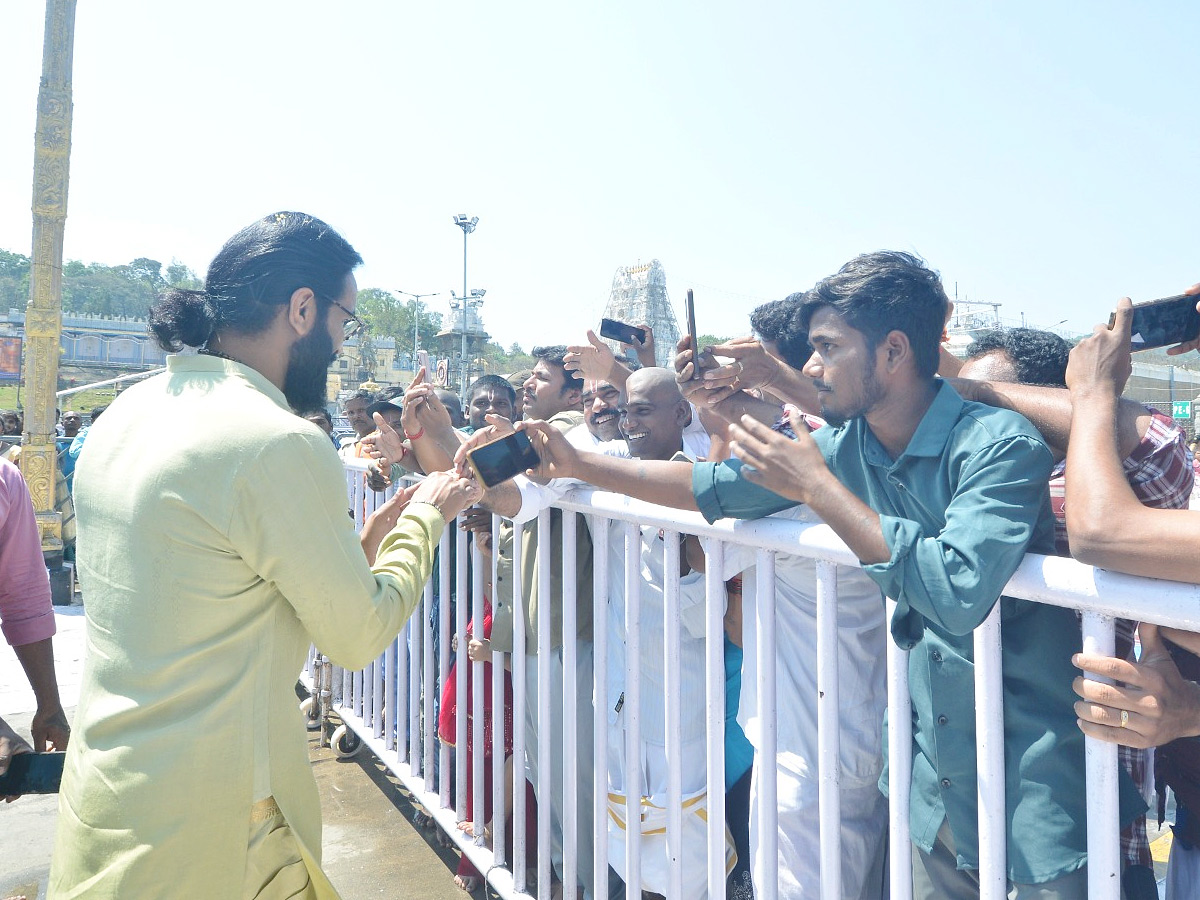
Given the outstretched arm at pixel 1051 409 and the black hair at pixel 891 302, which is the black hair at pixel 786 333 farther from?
the outstretched arm at pixel 1051 409

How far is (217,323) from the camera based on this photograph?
6.11 ft

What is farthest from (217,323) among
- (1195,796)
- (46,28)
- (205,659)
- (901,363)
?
(46,28)

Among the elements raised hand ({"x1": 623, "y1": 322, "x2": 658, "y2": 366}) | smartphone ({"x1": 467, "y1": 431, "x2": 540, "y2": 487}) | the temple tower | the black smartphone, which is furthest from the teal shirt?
the temple tower

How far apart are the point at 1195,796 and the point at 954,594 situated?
2.60ft

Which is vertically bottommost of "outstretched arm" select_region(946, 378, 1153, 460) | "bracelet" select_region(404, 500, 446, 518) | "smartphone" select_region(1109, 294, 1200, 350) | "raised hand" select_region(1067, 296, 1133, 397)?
"bracelet" select_region(404, 500, 446, 518)

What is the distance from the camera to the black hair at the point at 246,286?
6.10 ft

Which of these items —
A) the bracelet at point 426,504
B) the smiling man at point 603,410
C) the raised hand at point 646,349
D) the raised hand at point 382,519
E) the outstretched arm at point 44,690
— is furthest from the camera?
the smiling man at point 603,410

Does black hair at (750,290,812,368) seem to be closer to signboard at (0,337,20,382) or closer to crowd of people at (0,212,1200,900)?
crowd of people at (0,212,1200,900)

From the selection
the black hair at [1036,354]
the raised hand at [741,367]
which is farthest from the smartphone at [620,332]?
the black hair at [1036,354]

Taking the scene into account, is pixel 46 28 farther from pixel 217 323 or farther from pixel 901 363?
pixel 901 363

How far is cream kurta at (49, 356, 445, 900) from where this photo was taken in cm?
158

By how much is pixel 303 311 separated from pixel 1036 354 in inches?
75.4

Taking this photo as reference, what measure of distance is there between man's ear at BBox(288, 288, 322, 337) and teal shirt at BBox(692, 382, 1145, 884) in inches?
51.6

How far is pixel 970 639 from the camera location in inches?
62.6
